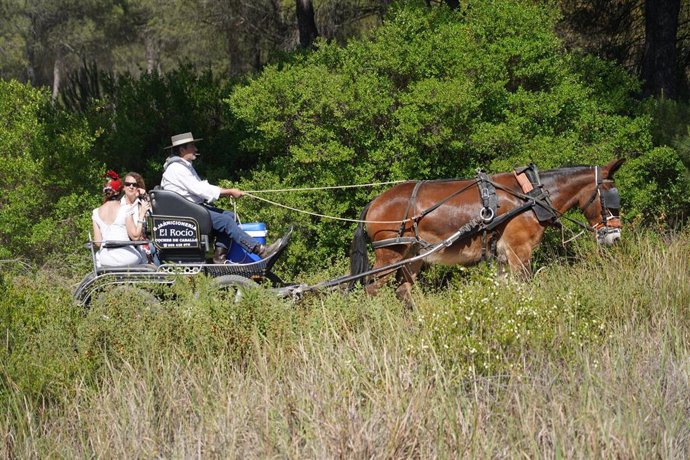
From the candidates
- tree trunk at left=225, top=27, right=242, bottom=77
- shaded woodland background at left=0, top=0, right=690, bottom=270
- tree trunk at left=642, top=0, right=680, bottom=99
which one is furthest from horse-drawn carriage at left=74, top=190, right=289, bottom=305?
tree trunk at left=225, top=27, right=242, bottom=77

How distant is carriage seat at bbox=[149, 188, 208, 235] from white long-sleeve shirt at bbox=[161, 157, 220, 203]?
0.26 metres

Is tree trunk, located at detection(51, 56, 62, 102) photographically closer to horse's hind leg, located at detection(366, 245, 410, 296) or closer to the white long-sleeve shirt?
the white long-sleeve shirt

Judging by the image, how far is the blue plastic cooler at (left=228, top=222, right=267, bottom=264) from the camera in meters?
8.21

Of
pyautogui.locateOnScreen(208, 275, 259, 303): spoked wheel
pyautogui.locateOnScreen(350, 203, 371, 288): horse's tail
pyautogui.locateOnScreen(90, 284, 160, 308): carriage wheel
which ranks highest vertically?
pyautogui.locateOnScreen(90, 284, 160, 308): carriage wheel

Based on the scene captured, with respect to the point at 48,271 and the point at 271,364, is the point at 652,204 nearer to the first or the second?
the point at 271,364

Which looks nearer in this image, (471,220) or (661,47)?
(471,220)

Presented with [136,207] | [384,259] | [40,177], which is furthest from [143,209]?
[40,177]

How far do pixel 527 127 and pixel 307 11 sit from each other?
6529 millimetres

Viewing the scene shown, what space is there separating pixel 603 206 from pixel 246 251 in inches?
145

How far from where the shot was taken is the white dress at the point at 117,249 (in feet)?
26.5

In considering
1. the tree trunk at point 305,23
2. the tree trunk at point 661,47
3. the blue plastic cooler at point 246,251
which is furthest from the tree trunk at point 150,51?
the blue plastic cooler at point 246,251

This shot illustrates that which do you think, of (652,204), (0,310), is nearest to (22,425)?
(0,310)

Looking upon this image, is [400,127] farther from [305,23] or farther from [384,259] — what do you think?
[305,23]

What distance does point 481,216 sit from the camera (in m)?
8.44
